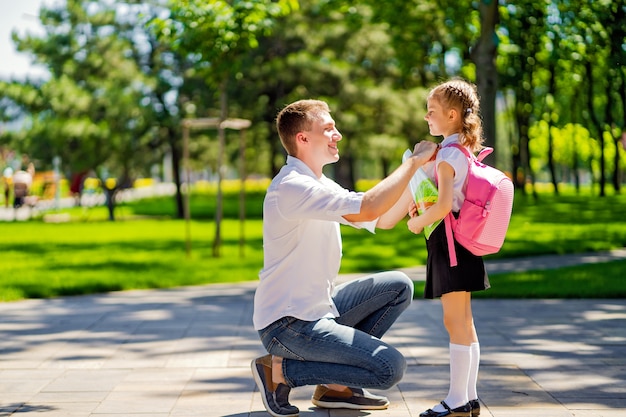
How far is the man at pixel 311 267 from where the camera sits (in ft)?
15.1

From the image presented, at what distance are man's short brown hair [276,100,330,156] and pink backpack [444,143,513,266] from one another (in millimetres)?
674

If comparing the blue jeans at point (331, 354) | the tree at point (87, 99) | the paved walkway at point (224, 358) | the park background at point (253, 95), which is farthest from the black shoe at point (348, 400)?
the tree at point (87, 99)

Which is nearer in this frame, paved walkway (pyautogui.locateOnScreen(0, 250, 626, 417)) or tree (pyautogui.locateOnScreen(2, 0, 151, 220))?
paved walkway (pyautogui.locateOnScreen(0, 250, 626, 417))

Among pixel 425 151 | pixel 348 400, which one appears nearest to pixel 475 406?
pixel 348 400

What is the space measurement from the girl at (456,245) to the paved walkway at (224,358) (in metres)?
0.36

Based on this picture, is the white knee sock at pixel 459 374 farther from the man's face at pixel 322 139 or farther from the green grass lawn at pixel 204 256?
the green grass lawn at pixel 204 256

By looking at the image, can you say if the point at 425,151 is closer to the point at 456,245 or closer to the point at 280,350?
the point at 456,245

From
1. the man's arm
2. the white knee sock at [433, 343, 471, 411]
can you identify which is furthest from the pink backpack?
the white knee sock at [433, 343, 471, 411]

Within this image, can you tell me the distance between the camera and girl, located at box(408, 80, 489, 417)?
459cm

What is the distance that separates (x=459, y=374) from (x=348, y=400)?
681 millimetres

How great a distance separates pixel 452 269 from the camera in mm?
4719

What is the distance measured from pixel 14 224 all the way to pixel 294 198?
25.7 meters

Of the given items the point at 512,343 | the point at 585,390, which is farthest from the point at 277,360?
the point at 512,343

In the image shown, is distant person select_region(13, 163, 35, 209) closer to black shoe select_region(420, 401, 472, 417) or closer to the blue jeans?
the blue jeans
